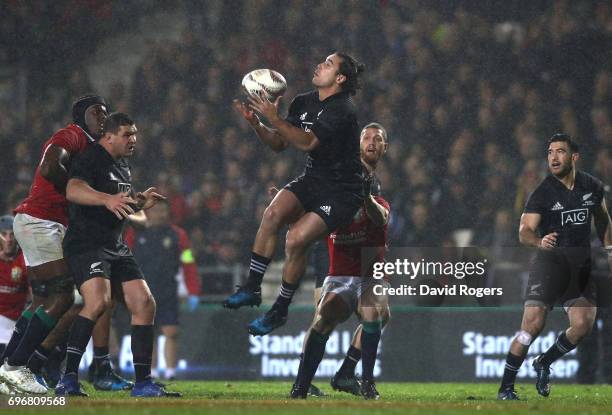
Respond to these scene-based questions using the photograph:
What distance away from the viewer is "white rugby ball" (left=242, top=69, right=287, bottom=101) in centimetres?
816

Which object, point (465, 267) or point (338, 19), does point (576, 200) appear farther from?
point (338, 19)

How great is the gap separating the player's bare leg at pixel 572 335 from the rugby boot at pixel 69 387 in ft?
12.2

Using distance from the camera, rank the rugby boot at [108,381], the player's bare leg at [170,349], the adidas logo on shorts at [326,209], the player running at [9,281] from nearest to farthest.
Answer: the adidas logo on shorts at [326,209] < the rugby boot at [108,381] < the player running at [9,281] < the player's bare leg at [170,349]

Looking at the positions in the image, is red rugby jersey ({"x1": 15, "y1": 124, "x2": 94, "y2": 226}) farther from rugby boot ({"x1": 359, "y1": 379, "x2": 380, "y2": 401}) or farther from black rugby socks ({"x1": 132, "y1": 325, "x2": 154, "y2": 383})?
rugby boot ({"x1": 359, "y1": 379, "x2": 380, "y2": 401})

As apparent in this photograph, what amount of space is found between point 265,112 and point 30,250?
223cm

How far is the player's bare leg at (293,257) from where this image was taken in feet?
26.1

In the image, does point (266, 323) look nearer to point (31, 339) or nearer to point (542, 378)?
point (31, 339)

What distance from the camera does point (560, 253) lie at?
934 cm

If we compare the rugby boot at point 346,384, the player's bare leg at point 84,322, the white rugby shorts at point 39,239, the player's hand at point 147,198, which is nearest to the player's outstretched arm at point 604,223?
the rugby boot at point 346,384

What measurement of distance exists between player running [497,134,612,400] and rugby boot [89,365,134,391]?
3078mm

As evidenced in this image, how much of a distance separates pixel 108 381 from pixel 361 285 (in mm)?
2271

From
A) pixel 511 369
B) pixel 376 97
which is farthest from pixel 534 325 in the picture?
pixel 376 97

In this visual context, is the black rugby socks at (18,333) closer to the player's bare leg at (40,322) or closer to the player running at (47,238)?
the player running at (47,238)
